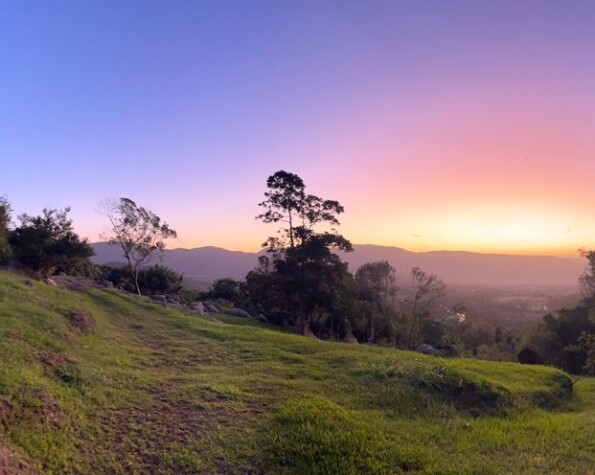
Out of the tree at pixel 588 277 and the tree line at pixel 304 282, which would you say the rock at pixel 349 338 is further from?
the tree at pixel 588 277

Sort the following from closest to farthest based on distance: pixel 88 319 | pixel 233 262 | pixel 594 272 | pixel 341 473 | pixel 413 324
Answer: pixel 341 473 < pixel 88 319 < pixel 594 272 < pixel 413 324 < pixel 233 262

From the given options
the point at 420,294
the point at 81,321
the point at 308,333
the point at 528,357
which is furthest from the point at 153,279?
the point at 528,357

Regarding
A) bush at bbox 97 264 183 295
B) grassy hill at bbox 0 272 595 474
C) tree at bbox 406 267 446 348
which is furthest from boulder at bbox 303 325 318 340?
grassy hill at bbox 0 272 595 474

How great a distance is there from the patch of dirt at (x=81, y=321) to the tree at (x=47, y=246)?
1145 cm

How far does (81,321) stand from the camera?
13070mm

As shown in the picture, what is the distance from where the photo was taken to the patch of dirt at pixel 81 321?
41.5 feet

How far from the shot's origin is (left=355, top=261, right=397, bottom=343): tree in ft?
129

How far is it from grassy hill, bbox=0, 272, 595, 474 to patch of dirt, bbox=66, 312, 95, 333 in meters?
0.07

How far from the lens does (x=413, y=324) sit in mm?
40281

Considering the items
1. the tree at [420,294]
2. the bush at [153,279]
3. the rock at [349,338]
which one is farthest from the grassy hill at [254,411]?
the tree at [420,294]

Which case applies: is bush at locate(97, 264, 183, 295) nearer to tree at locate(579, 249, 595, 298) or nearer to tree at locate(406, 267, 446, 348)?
tree at locate(406, 267, 446, 348)

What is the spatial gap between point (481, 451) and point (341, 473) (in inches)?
102

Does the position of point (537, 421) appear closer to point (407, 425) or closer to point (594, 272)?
point (407, 425)

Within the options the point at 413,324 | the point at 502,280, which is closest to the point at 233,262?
the point at 502,280
